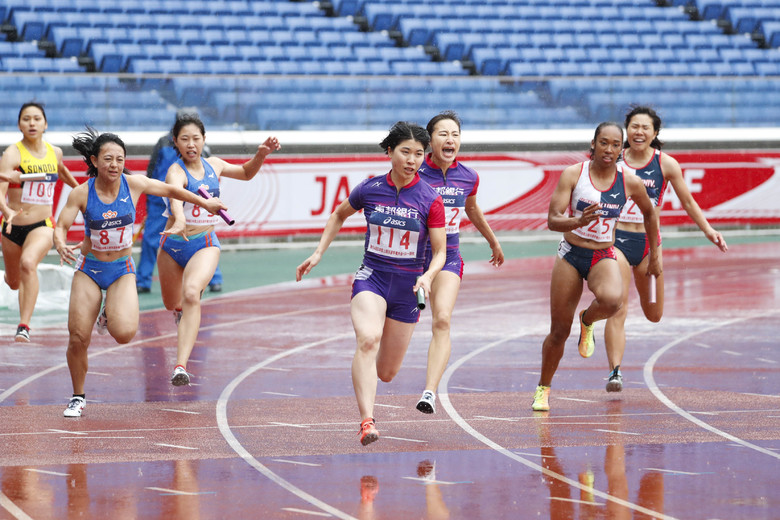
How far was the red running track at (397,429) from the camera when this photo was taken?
263 inches

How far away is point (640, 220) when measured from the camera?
1053 cm

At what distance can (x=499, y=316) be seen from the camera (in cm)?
1534

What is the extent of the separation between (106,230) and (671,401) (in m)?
4.55

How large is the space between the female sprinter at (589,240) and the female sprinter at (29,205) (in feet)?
17.1

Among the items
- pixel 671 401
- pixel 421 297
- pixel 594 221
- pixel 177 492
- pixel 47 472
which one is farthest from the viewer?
pixel 671 401

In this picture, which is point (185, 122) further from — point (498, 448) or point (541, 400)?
point (498, 448)

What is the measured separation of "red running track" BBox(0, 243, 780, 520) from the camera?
668cm

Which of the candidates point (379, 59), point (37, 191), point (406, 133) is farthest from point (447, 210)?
point (379, 59)

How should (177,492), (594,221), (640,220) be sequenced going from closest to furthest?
1. (177,492)
2. (594,221)
3. (640,220)

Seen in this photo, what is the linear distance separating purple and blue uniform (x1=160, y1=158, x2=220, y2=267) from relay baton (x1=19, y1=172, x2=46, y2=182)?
86.0 inches

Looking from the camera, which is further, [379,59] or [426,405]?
[379,59]

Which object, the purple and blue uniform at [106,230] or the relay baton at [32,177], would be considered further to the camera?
the relay baton at [32,177]

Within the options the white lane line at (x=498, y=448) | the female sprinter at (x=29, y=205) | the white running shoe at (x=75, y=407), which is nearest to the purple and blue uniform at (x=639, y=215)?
the white lane line at (x=498, y=448)

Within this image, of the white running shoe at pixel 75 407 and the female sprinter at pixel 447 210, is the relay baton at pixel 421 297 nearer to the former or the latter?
the female sprinter at pixel 447 210
